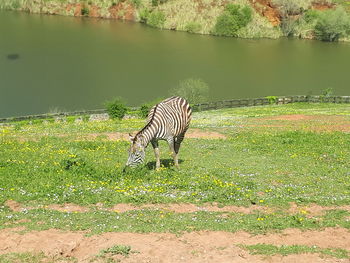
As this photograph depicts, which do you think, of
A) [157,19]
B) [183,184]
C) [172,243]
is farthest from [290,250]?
[157,19]

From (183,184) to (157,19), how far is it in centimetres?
14250

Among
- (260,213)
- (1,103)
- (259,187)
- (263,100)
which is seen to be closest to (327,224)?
(260,213)

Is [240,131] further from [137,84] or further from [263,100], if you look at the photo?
[137,84]

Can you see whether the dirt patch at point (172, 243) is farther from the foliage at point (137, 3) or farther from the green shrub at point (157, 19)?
the foliage at point (137, 3)

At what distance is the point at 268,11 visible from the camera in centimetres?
15300

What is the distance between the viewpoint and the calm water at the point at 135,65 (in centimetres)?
8338

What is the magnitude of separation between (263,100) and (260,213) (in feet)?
199

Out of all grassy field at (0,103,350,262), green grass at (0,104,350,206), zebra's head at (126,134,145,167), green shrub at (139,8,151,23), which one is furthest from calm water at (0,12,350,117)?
zebra's head at (126,134,145,167)

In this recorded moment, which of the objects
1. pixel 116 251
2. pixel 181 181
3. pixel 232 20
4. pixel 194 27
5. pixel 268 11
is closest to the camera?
pixel 116 251

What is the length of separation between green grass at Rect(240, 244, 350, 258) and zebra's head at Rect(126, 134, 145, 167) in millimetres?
8100

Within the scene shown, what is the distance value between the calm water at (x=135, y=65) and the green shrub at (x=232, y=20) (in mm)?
5078

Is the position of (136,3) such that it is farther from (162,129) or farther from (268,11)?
(162,129)

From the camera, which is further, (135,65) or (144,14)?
(144,14)

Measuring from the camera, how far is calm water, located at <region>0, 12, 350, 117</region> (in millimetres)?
83375
